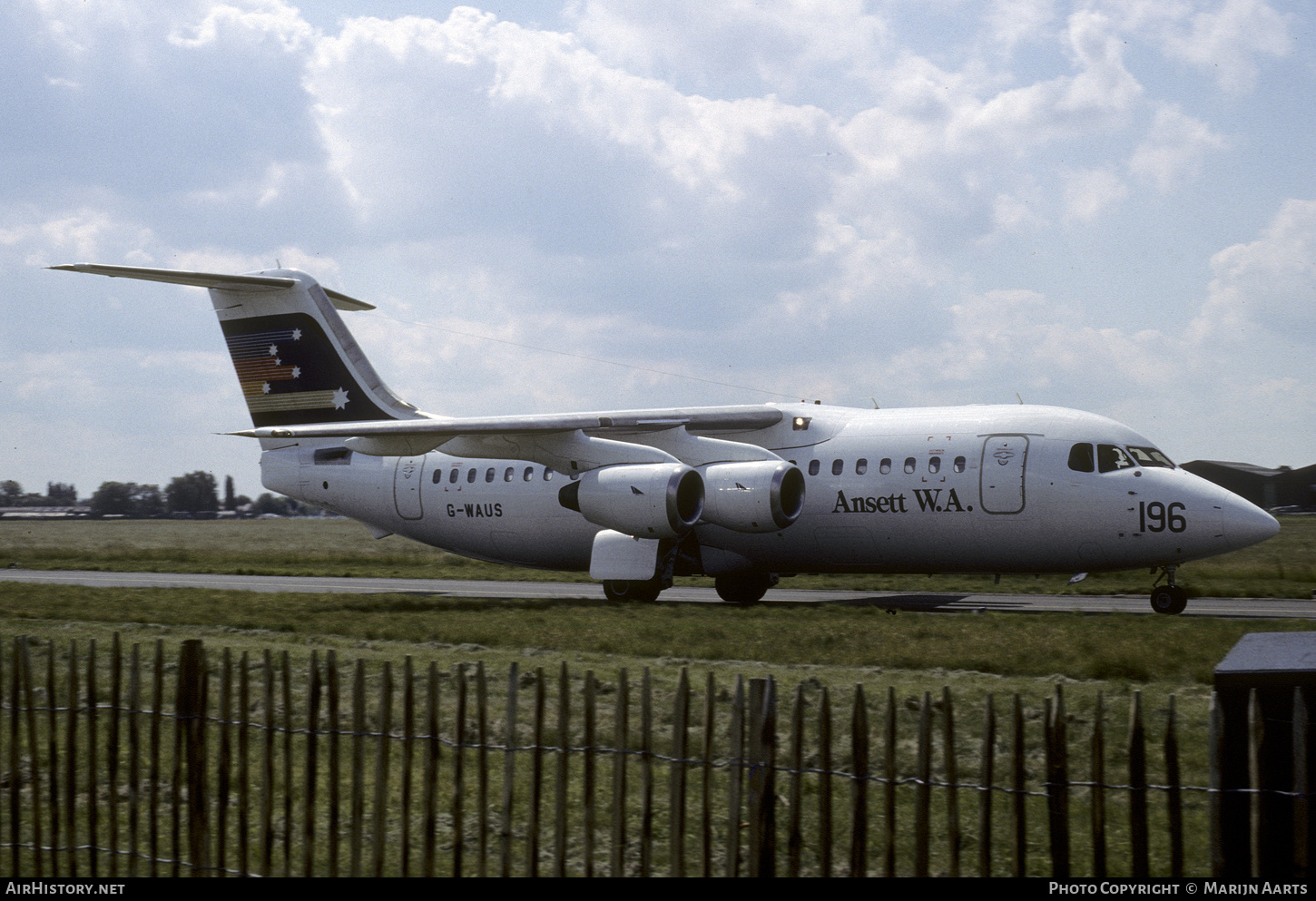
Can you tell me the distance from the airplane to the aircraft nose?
0.11 ft

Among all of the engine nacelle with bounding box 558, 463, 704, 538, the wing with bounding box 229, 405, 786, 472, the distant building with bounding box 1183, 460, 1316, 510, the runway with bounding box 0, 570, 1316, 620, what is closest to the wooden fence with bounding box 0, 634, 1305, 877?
the engine nacelle with bounding box 558, 463, 704, 538

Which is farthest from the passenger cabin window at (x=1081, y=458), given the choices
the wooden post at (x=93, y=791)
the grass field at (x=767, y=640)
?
the wooden post at (x=93, y=791)

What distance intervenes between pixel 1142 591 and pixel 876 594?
20.3 feet

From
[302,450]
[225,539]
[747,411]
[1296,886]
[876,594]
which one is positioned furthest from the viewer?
[225,539]

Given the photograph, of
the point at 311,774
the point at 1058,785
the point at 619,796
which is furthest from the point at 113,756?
the point at 1058,785

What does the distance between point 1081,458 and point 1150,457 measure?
1.23 m

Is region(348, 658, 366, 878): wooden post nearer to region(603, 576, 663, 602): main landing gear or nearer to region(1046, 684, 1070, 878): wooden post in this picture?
region(1046, 684, 1070, 878): wooden post

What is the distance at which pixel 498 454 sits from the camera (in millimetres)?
24609

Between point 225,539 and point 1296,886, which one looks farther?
point 225,539

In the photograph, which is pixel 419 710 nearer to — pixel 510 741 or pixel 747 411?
pixel 510 741

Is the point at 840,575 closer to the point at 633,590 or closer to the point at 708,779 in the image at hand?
the point at 633,590

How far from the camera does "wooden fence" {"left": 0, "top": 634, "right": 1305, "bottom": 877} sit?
5.41 metres

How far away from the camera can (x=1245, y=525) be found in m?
19.3

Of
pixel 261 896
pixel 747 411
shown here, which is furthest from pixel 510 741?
pixel 747 411
